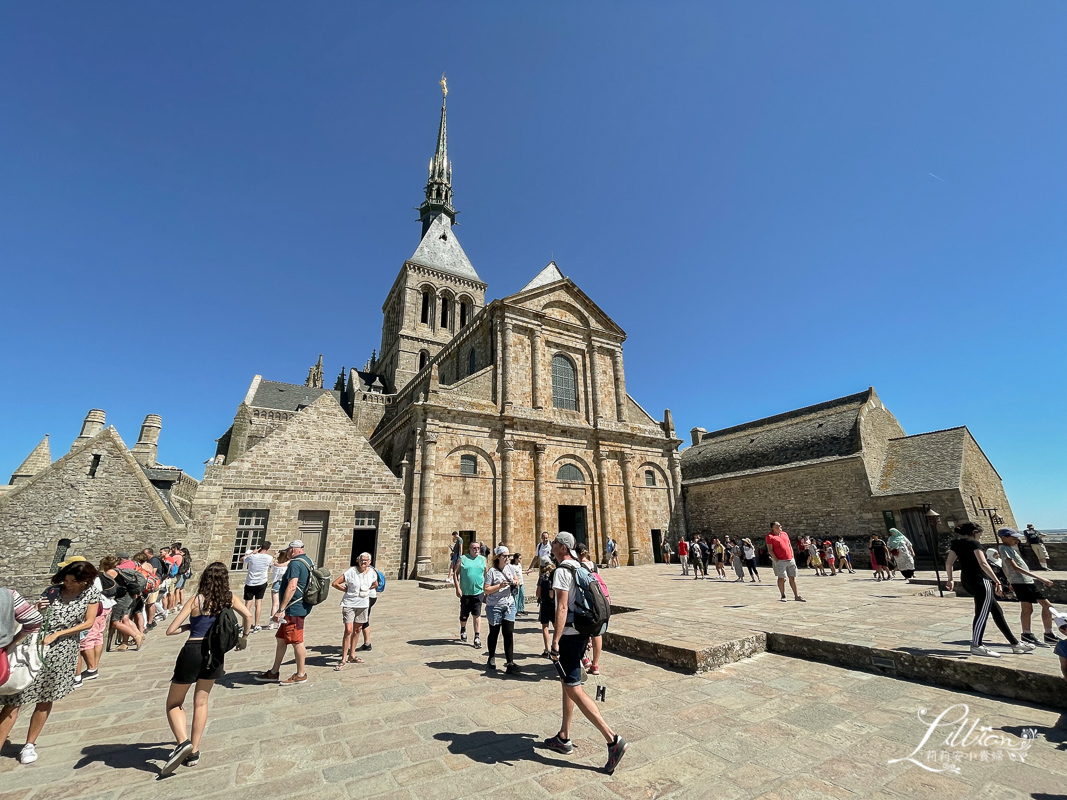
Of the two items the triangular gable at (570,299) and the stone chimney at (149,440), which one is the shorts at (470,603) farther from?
the stone chimney at (149,440)

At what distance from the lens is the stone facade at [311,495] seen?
14.4m

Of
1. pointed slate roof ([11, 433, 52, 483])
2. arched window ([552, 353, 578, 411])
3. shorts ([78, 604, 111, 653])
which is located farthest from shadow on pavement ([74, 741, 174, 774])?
pointed slate roof ([11, 433, 52, 483])

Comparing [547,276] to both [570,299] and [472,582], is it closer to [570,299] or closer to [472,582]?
[570,299]

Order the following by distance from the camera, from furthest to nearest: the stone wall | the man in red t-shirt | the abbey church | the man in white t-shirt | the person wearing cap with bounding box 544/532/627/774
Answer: the abbey church < the stone wall < the man in red t-shirt < the man in white t-shirt < the person wearing cap with bounding box 544/532/627/774

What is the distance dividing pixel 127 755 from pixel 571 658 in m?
3.73

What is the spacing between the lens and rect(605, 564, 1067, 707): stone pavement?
428 cm

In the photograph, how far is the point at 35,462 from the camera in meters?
21.4

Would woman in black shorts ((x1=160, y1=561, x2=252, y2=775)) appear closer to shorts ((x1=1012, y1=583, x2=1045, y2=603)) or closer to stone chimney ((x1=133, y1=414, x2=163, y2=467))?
shorts ((x1=1012, y1=583, x2=1045, y2=603))

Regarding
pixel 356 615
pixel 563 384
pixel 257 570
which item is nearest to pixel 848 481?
pixel 563 384

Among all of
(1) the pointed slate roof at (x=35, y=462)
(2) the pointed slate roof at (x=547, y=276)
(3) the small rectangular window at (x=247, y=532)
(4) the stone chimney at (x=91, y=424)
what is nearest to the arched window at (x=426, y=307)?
(2) the pointed slate roof at (x=547, y=276)

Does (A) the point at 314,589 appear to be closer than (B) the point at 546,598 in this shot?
No

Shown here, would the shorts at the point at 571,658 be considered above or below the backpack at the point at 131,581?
below

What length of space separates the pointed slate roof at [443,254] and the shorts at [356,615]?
39926mm

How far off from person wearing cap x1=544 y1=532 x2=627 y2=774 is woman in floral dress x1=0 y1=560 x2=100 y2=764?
13.6 feet
